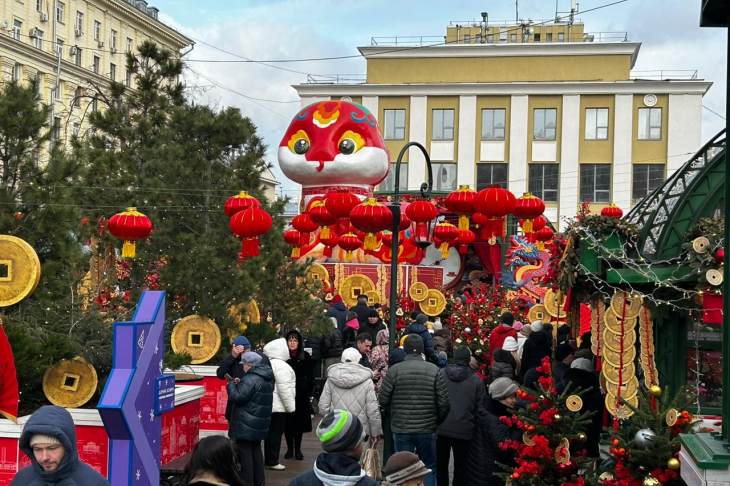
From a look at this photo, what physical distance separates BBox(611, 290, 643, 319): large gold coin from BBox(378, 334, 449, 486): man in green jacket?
1852 mm

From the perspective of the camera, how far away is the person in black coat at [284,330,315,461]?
40.1ft

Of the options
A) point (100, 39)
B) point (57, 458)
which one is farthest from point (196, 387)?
point (100, 39)

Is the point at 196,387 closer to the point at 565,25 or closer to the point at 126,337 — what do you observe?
the point at 126,337

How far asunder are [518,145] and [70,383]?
161 ft

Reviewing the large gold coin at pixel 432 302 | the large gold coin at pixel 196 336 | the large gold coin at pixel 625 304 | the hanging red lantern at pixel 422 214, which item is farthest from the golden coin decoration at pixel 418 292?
the large gold coin at pixel 625 304

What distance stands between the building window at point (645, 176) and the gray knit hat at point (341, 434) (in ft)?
171

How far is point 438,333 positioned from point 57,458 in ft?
41.5

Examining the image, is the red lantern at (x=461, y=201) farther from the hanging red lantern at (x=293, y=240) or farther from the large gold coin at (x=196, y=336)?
the large gold coin at (x=196, y=336)

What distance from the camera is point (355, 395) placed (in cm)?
959

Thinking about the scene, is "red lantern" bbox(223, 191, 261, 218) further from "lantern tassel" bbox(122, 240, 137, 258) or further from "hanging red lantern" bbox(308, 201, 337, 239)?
"hanging red lantern" bbox(308, 201, 337, 239)

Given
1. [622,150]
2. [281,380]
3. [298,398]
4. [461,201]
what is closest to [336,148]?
[461,201]

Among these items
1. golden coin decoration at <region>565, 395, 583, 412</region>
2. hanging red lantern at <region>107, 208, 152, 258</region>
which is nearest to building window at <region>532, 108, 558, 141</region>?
hanging red lantern at <region>107, 208, 152, 258</region>

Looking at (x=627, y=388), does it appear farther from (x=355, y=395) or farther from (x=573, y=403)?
(x=355, y=395)

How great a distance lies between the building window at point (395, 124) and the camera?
190 feet
